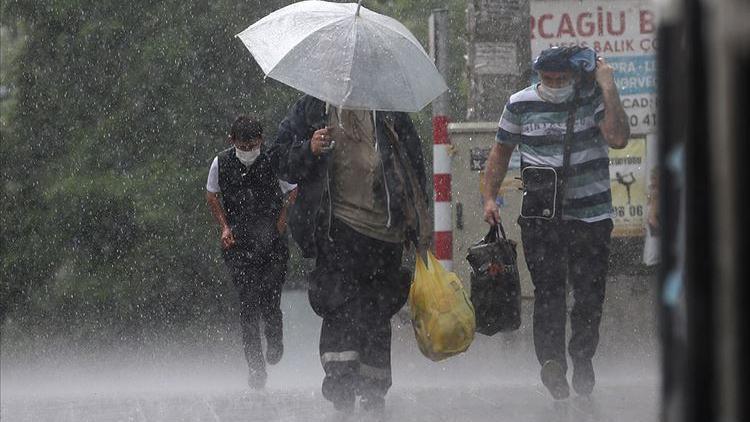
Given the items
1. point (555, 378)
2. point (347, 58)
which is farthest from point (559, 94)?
point (555, 378)

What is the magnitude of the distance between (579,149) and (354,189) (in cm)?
118

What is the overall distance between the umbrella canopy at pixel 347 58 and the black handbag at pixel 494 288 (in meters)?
0.77

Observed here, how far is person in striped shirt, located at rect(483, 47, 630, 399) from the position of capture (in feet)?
23.8

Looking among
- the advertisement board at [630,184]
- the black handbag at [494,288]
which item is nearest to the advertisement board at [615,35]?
the advertisement board at [630,184]

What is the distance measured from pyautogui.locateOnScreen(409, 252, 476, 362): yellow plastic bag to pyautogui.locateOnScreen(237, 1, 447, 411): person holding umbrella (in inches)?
4.1

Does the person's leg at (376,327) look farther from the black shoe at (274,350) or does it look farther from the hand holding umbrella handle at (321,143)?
the black shoe at (274,350)

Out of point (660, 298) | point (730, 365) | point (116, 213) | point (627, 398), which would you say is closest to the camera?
point (730, 365)

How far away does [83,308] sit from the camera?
1548 cm

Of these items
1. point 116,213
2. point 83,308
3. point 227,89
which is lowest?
point 83,308

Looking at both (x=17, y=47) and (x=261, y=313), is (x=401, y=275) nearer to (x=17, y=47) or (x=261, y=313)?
→ (x=261, y=313)

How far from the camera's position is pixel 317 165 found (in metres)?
6.62

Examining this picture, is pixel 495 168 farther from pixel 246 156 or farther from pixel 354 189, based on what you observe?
pixel 246 156

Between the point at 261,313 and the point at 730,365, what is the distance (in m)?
7.78

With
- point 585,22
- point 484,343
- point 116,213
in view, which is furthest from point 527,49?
point 116,213
